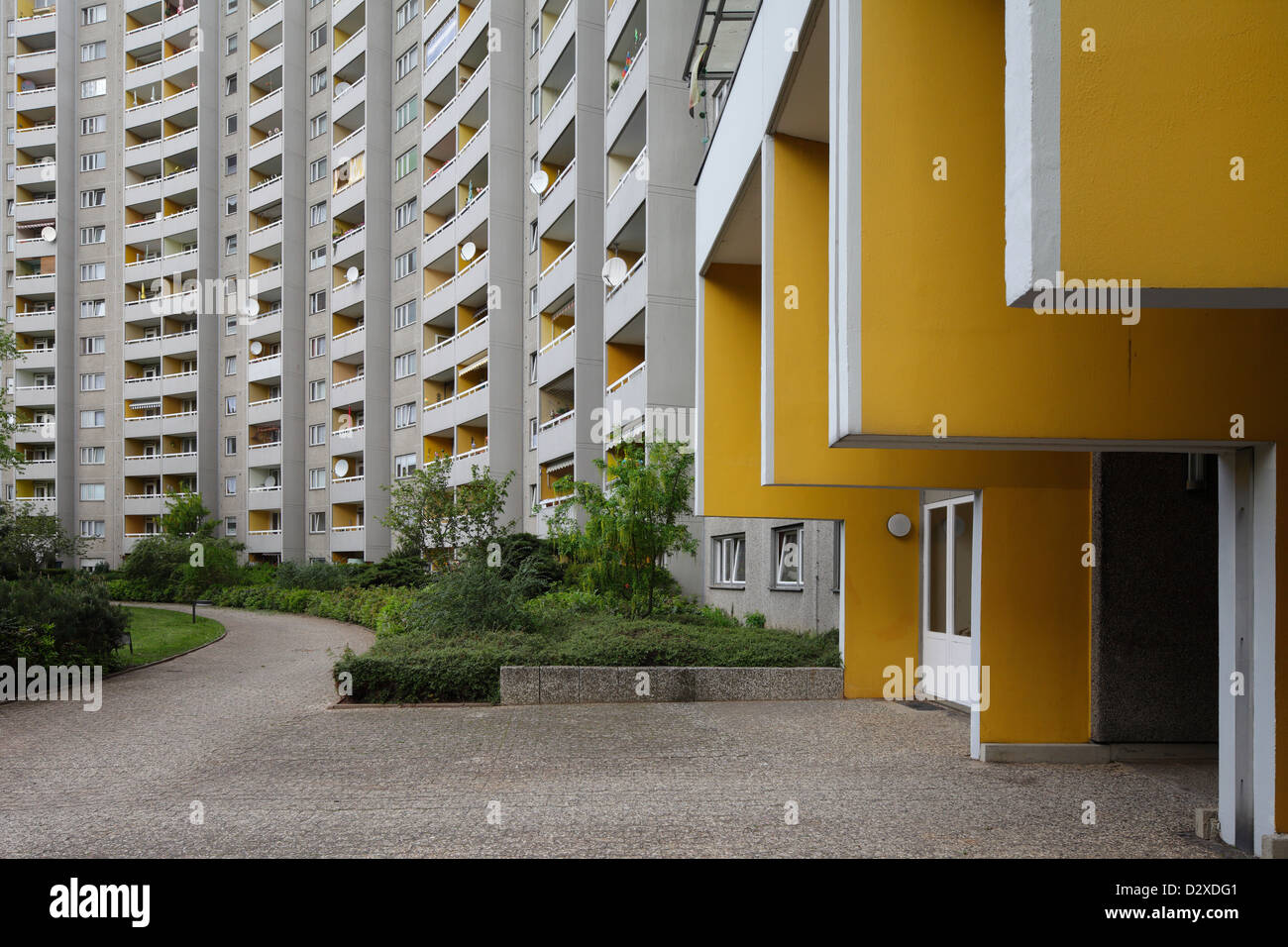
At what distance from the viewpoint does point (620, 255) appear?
89.8 ft

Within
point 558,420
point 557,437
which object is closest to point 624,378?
point 557,437

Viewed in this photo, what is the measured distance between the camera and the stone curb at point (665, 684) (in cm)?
1219

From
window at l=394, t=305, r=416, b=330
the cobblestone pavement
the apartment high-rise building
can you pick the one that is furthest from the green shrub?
window at l=394, t=305, r=416, b=330

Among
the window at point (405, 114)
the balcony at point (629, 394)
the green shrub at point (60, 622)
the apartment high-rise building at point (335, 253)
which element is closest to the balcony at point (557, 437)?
the apartment high-rise building at point (335, 253)

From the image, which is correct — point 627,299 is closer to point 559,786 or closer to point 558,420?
point 558,420

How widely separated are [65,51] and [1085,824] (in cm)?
6960

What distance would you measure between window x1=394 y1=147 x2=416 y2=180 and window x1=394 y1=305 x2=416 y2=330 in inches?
232

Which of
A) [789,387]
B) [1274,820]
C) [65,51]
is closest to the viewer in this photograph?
[1274,820]

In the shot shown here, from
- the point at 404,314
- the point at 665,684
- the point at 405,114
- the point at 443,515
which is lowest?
the point at 665,684

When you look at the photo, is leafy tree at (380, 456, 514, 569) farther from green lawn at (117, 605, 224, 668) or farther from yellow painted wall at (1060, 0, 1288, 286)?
yellow painted wall at (1060, 0, 1288, 286)

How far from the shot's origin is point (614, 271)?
2662 centimetres

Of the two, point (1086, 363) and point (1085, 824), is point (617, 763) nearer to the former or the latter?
point (1085, 824)

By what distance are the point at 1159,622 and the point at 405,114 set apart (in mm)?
43468

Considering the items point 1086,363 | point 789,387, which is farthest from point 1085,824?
point 789,387
